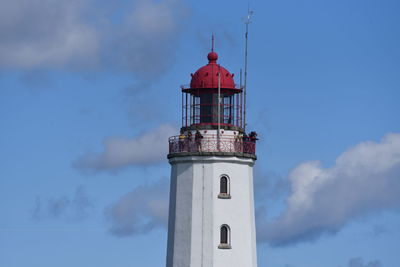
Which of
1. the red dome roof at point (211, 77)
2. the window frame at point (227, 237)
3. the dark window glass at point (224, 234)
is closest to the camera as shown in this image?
the window frame at point (227, 237)

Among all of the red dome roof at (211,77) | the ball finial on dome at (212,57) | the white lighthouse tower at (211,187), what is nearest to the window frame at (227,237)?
the white lighthouse tower at (211,187)

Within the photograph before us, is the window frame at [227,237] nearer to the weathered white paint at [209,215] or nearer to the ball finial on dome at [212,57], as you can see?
the weathered white paint at [209,215]

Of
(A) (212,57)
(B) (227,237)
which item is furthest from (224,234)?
(A) (212,57)

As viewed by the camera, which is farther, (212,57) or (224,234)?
(212,57)

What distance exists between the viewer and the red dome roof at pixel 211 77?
76.8 m

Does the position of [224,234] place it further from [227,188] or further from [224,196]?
[227,188]

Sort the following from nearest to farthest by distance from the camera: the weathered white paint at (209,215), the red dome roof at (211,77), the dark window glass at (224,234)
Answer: the weathered white paint at (209,215) < the dark window glass at (224,234) < the red dome roof at (211,77)

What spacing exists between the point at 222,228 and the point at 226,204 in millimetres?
1230


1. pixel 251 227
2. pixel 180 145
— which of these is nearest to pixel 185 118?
pixel 180 145

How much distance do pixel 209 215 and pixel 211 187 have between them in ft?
4.64

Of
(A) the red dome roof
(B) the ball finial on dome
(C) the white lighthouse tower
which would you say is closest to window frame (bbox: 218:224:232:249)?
(C) the white lighthouse tower

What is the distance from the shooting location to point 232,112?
77500mm

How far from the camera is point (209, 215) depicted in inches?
2977

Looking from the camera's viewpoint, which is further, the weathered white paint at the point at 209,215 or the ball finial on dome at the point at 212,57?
the ball finial on dome at the point at 212,57
